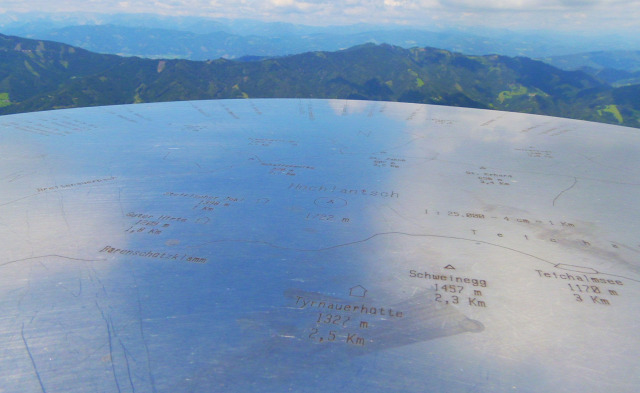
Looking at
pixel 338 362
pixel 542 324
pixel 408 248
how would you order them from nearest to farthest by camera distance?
1. pixel 338 362
2. pixel 542 324
3. pixel 408 248

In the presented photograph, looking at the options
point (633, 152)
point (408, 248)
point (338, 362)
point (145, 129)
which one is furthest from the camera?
point (145, 129)

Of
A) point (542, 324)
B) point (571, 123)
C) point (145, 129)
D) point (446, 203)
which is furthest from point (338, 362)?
point (571, 123)

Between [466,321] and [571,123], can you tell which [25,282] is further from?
[571,123]

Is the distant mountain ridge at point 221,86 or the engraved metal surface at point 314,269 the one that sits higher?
the engraved metal surface at point 314,269

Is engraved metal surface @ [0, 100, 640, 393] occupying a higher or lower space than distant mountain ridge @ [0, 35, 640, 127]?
higher

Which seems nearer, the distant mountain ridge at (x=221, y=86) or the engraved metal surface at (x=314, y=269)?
the engraved metal surface at (x=314, y=269)

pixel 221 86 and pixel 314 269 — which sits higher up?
pixel 314 269

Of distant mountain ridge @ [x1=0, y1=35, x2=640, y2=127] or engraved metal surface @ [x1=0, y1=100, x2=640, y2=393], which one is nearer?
engraved metal surface @ [x1=0, y1=100, x2=640, y2=393]

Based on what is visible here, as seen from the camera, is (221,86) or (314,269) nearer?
(314,269)
